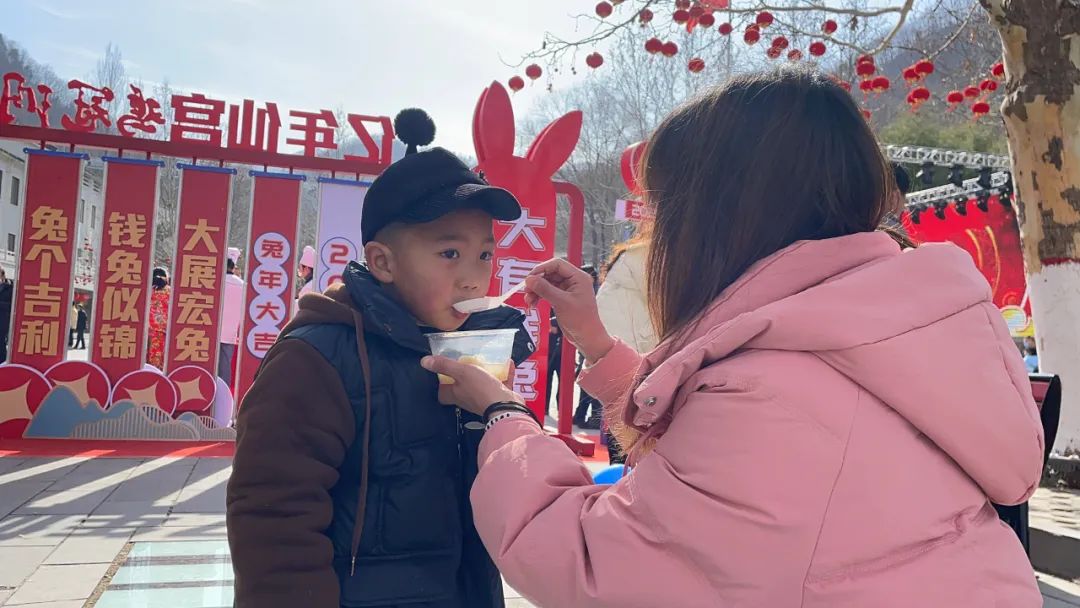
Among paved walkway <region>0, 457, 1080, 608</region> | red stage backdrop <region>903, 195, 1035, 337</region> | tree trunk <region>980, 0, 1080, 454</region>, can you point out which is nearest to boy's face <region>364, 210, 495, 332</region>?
paved walkway <region>0, 457, 1080, 608</region>

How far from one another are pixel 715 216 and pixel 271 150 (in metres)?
6.99

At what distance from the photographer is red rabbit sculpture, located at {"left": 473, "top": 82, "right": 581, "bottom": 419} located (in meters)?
6.93

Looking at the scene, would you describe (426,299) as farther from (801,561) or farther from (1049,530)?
(1049,530)

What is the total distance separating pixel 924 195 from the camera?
12.8m

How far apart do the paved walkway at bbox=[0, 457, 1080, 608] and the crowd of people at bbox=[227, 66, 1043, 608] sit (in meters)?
2.22

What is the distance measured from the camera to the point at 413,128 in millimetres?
1913

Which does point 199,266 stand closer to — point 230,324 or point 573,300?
point 230,324

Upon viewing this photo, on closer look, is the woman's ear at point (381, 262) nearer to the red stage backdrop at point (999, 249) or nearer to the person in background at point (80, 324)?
the red stage backdrop at point (999, 249)

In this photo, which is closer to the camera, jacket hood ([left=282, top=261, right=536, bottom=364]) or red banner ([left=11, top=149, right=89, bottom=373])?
jacket hood ([left=282, top=261, right=536, bottom=364])

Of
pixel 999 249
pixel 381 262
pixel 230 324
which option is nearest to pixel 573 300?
pixel 381 262

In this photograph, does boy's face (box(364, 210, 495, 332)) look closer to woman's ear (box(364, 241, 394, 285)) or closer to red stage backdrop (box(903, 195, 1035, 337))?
woman's ear (box(364, 241, 394, 285))

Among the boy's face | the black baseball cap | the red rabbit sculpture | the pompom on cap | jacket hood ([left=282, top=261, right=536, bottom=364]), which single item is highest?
the red rabbit sculpture

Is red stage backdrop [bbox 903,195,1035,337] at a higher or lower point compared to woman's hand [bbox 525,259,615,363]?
higher

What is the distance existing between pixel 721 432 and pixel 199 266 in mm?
7304
